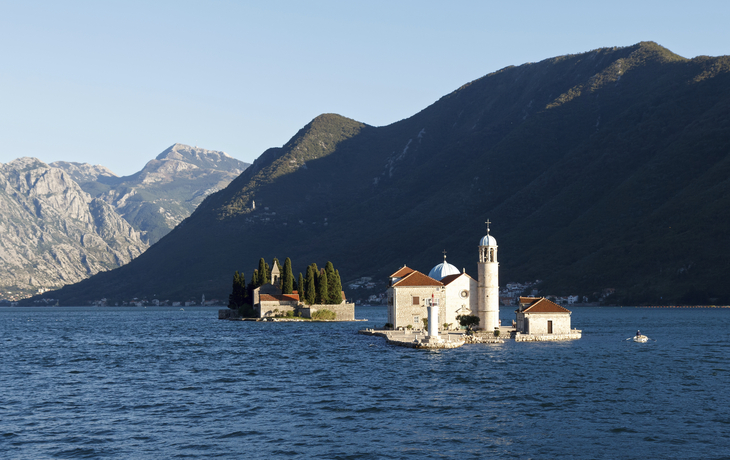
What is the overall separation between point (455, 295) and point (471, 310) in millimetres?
3114

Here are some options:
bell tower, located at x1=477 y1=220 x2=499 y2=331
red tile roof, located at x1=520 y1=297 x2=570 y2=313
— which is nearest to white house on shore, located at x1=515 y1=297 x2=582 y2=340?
red tile roof, located at x1=520 y1=297 x2=570 y2=313

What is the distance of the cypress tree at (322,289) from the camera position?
496 feet

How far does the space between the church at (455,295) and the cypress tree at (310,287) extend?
159 feet

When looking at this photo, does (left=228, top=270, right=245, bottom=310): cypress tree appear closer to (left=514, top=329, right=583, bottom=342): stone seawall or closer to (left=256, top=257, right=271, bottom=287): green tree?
(left=256, top=257, right=271, bottom=287): green tree

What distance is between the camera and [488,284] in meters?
95.8

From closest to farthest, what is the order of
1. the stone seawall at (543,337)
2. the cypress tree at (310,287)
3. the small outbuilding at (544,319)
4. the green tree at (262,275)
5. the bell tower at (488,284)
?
the stone seawall at (543,337), the small outbuilding at (544,319), the bell tower at (488,284), the cypress tree at (310,287), the green tree at (262,275)

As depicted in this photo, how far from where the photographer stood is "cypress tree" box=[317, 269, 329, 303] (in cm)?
15112

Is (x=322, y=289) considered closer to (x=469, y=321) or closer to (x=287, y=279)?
(x=287, y=279)

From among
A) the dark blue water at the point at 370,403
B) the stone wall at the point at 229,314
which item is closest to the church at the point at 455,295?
the dark blue water at the point at 370,403

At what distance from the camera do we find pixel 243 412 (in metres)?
44.8

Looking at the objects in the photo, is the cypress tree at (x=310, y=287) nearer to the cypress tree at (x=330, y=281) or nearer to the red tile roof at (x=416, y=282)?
→ the cypress tree at (x=330, y=281)

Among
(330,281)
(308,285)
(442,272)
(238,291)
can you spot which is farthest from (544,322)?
(238,291)

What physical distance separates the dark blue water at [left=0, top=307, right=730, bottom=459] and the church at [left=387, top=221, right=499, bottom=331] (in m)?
11.2

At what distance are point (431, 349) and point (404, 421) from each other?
141 ft
